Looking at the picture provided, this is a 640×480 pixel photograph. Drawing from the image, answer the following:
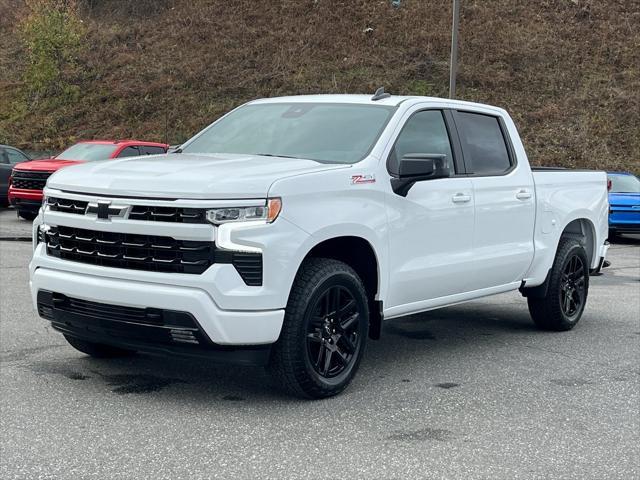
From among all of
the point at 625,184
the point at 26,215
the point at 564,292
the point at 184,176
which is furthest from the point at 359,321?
the point at 26,215

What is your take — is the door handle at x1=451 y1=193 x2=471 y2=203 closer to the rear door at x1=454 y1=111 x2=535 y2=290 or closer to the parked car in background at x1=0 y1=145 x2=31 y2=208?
the rear door at x1=454 y1=111 x2=535 y2=290

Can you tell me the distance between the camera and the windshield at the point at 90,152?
19234 mm

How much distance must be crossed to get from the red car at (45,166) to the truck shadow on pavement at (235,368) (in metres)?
12.1

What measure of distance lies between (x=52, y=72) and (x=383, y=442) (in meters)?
33.4

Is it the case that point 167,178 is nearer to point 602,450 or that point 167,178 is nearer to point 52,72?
point 602,450

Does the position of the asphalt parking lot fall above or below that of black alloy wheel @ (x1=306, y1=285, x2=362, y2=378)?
below

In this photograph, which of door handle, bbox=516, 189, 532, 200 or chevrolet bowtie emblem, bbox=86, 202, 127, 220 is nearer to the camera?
chevrolet bowtie emblem, bbox=86, 202, 127, 220

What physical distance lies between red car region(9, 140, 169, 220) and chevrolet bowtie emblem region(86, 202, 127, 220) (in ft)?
45.5

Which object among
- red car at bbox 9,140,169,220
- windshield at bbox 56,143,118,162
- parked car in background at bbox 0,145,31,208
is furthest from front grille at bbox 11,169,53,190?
parked car in background at bbox 0,145,31,208

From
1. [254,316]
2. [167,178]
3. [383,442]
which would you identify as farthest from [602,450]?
[167,178]

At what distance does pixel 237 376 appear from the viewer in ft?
20.8

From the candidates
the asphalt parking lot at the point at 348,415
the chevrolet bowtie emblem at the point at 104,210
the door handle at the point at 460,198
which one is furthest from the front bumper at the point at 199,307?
the door handle at the point at 460,198

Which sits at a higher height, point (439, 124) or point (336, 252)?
point (439, 124)

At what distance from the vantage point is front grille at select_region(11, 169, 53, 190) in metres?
19.2
